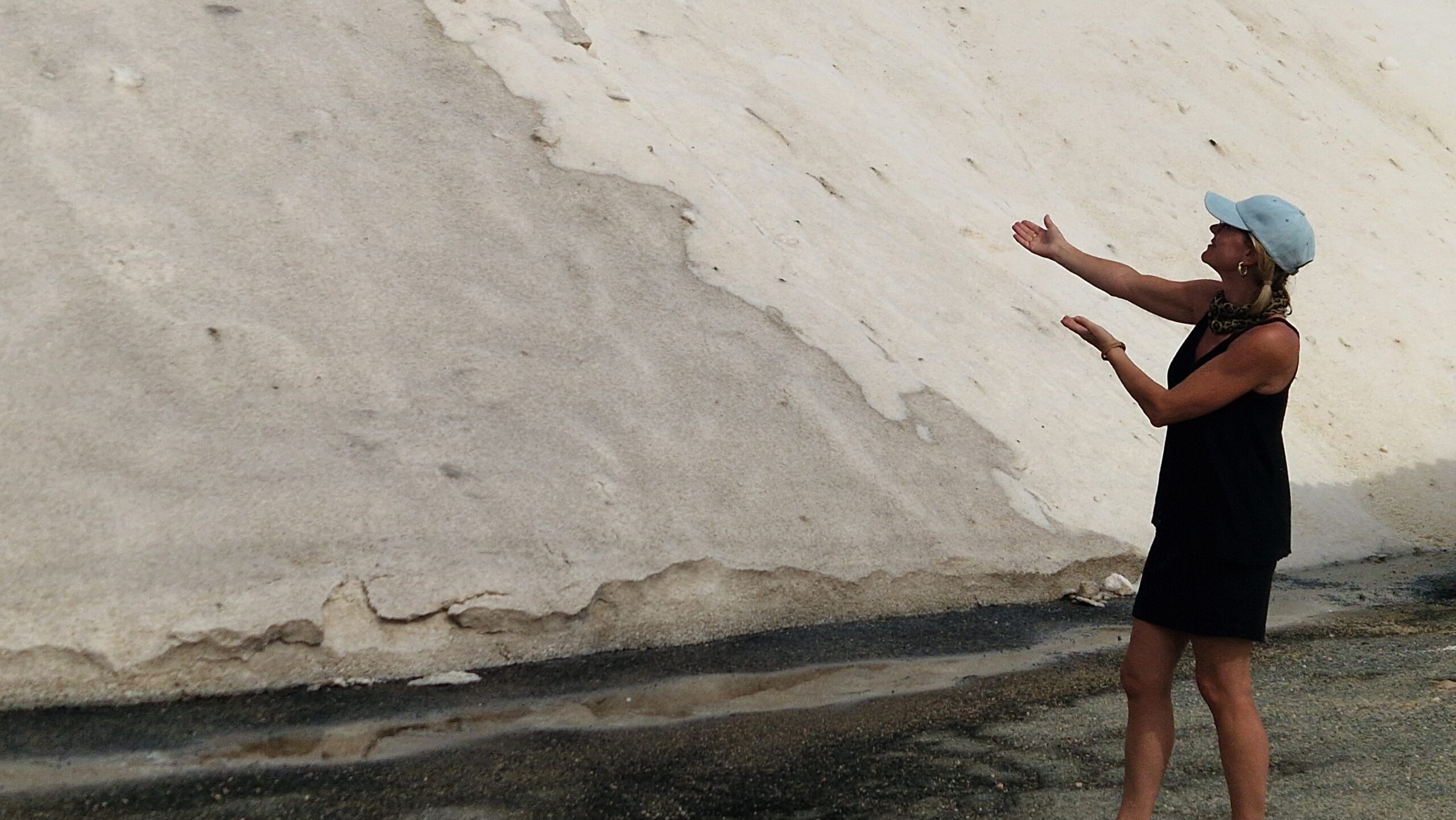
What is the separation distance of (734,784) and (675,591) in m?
1.54

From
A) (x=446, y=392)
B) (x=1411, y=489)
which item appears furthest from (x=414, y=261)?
(x=1411, y=489)

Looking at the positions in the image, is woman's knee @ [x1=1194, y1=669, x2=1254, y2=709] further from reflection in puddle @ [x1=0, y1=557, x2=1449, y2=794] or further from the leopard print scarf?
reflection in puddle @ [x1=0, y1=557, x2=1449, y2=794]

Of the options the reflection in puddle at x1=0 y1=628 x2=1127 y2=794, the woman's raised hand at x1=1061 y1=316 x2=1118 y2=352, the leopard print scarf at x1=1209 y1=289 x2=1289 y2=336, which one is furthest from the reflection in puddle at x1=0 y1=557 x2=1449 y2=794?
the leopard print scarf at x1=1209 y1=289 x2=1289 y2=336

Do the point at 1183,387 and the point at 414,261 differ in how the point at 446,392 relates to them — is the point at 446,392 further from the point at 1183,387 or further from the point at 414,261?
the point at 1183,387

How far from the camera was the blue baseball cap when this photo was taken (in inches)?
117

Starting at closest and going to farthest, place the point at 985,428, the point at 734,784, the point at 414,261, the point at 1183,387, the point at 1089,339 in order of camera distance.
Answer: the point at 1183,387, the point at 1089,339, the point at 734,784, the point at 414,261, the point at 985,428

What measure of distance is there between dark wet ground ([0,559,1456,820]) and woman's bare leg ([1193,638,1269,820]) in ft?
1.86

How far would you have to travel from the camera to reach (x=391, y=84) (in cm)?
709

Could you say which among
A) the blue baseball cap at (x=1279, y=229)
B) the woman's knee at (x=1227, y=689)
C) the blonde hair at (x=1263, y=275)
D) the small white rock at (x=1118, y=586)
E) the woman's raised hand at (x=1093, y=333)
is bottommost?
the small white rock at (x=1118, y=586)

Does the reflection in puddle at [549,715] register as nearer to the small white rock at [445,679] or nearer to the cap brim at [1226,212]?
the small white rock at [445,679]

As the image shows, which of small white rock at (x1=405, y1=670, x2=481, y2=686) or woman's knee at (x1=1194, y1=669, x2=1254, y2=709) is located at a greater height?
woman's knee at (x1=1194, y1=669, x2=1254, y2=709)

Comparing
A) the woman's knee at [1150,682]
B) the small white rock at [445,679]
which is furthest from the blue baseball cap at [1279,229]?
the small white rock at [445,679]

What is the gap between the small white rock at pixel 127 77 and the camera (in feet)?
21.0

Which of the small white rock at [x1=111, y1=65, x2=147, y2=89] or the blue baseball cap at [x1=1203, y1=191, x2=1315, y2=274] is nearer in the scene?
the blue baseball cap at [x1=1203, y1=191, x2=1315, y2=274]
